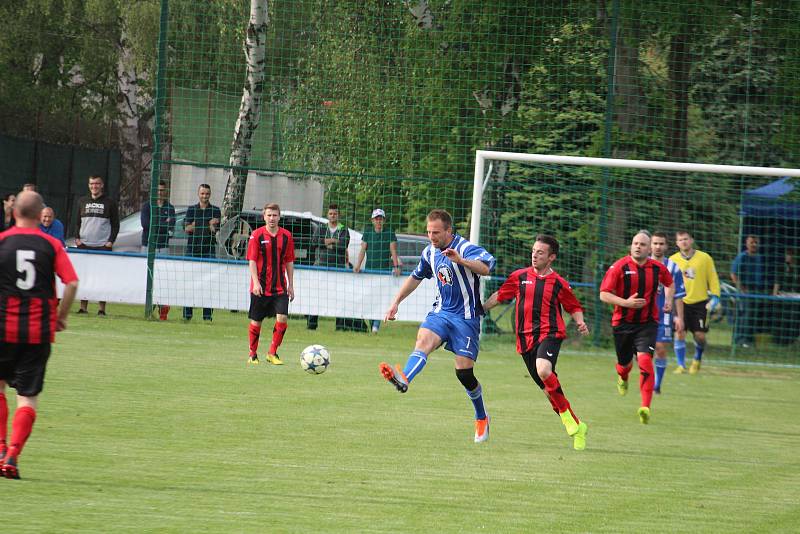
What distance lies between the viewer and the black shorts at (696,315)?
56.7 ft

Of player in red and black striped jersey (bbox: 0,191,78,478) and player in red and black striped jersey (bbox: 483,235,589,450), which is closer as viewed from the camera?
player in red and black striped jersey (bbox: 0,191,78,478)

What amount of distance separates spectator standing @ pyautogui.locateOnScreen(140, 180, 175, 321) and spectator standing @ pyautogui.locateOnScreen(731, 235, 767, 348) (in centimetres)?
1026

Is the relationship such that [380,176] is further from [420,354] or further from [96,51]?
[96,51]

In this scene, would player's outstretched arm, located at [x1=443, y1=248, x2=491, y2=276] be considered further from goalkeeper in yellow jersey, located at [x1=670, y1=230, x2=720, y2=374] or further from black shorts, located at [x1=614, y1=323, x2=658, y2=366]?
goalkeeper in yellow jersey, located at [x1=670, y1=230, x2=720, y2=374]

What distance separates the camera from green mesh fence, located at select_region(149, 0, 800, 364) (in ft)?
66.5

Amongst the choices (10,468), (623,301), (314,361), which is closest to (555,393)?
(623,301)

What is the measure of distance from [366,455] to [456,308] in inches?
76.7

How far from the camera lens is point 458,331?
10039 millimetres

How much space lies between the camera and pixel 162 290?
1950 centimetres

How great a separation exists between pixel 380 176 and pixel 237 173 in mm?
2661

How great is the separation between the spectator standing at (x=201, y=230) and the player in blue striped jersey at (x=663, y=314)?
7.89m

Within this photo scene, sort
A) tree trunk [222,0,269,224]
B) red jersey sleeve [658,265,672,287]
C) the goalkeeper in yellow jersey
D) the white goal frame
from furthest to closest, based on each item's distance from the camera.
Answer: tree trunk [222,0,269,224] < the goalkeeper in yellow jersey < the white goal frame < red jersey sleeve [658,265,672,287]

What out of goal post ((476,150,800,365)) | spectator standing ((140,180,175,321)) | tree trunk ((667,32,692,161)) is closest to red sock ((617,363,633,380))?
goal post ((476,150,800,365))

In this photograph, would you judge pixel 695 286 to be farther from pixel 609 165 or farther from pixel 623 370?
pixel 623 370
